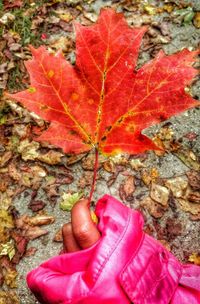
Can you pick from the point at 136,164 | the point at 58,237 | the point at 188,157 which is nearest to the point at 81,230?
the point at 58,237

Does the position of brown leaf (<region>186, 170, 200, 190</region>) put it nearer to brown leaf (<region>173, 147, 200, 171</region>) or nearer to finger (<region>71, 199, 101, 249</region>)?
brown leaf (<region>173, 147, 200, 171</region>)

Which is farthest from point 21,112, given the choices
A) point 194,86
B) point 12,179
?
point 194,86

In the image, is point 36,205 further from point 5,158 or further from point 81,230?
point 81,230

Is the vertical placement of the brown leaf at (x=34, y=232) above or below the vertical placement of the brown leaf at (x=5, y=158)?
below

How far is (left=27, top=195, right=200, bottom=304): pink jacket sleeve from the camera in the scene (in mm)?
1230

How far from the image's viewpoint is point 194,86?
2.86 meters

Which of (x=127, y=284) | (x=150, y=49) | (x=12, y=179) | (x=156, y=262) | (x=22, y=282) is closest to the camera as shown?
(x=127, y=284)

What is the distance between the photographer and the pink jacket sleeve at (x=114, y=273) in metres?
1.23

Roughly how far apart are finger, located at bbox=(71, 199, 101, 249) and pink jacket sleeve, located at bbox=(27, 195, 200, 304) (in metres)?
0.05

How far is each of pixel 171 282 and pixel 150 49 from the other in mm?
2225

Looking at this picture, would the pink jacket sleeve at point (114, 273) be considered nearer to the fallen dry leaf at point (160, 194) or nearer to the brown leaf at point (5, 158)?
the fallen dry leaf at point (160, 194)

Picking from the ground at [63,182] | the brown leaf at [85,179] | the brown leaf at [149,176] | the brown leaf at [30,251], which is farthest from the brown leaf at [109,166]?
the brown leaf at [30,251]

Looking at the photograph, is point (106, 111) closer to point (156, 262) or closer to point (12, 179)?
point (156, 262)

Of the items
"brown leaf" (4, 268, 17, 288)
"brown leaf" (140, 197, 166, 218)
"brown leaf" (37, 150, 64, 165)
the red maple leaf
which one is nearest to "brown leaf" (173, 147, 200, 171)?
"brown leaf" (140, 197, 166, 218)
